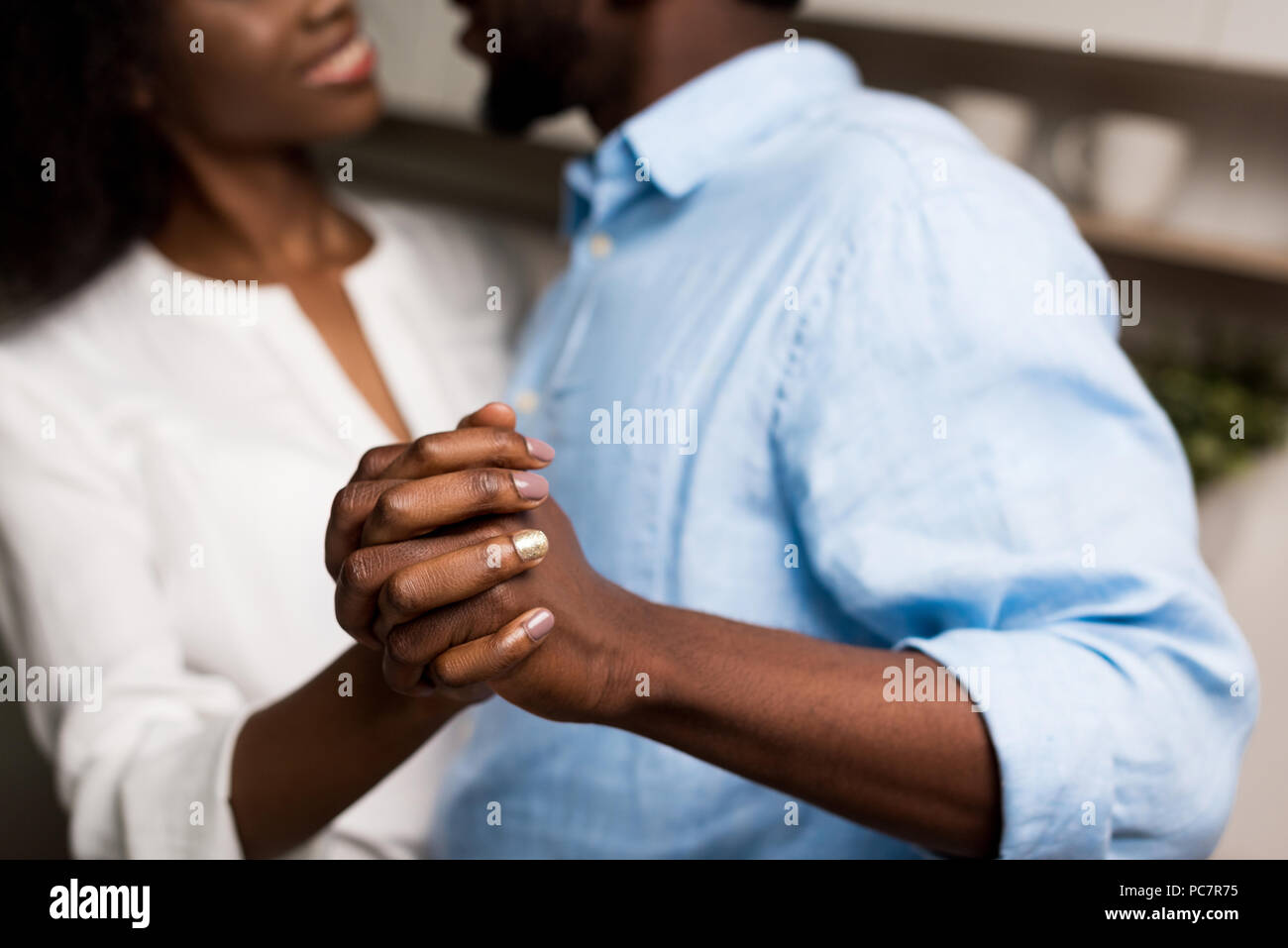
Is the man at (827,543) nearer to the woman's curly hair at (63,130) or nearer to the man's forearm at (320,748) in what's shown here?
the man's forearm at (320,748)

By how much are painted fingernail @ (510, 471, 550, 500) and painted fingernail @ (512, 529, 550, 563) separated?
0.02m

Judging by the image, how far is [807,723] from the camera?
1.60 ft

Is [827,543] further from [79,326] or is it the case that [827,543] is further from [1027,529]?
[79,326]

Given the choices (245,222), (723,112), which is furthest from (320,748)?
(245,222)

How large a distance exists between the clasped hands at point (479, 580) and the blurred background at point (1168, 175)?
3.13 feet

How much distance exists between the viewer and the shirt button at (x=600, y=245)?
78 cm

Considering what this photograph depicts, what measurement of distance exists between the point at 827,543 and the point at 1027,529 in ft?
0.33

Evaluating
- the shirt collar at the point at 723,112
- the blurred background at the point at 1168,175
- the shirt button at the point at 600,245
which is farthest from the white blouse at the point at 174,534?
the blurred background at the point at 1168,175

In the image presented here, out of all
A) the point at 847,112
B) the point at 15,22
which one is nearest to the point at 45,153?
the point at 15,22

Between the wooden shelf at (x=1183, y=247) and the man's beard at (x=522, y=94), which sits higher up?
the man's beard at (x=522, y=94)

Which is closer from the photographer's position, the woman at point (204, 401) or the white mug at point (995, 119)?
the woman at point (204, 401)

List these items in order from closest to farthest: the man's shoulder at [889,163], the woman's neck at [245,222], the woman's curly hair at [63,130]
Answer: the man's shoulder at [889,163], the woman's curly hair at [63,130], the woman's neck at [245,222]

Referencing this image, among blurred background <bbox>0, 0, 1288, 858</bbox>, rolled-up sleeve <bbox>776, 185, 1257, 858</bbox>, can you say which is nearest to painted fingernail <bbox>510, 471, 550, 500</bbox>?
rolled-up sleeve <bbox>776, 185, 1257, 858</bbox>

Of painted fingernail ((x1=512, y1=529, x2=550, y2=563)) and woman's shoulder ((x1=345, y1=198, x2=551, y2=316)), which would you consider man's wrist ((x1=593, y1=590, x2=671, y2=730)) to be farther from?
woman's shoulder ((x1=345, y1=198, x2=551, y2=316))
